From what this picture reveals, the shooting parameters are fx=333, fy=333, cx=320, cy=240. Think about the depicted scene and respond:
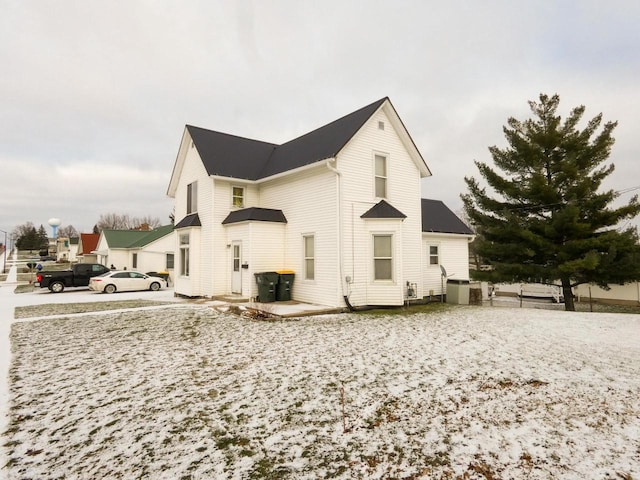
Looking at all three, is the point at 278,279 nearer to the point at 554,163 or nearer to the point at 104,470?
the point at 104,470

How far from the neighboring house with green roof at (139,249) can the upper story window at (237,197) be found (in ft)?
55.9

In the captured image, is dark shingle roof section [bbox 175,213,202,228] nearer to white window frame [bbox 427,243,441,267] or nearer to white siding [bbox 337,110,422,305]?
white siding [bbox 337,110,422,305]

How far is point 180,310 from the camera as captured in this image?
1285 cm

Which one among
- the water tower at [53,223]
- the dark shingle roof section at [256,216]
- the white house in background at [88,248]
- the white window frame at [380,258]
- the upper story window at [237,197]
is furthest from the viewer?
the water tower at [53,223]

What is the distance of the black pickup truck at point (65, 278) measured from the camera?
21.3 meters

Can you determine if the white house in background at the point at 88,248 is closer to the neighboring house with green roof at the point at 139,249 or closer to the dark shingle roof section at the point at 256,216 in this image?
the neighboring house with green roof at the point at 139,249

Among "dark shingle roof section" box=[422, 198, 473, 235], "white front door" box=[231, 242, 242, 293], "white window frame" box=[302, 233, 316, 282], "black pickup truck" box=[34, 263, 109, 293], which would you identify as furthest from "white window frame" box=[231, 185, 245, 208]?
"black pickup truck" box=[34, 263, 109, 293]

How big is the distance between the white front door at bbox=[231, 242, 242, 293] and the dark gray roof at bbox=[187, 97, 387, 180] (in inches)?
134

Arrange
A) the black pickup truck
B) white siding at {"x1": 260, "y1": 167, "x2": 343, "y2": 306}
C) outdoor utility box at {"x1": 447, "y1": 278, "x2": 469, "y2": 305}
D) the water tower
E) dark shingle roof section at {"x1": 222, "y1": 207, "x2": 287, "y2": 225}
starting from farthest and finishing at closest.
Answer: the water tower
the black pickup truck
outdoor utility box at {"x1": 447, "y1": 278, "x2": 469, "y2": 305}
dark shingle roof section at {"x1": 222, "y1": 207, "x2": 287, "y2": 225}
white siding at {"x1": 260, "y1": 167, "x2": 343, "y2": 306}

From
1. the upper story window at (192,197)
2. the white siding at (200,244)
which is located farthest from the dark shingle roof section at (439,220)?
the upper story window at (192,197)

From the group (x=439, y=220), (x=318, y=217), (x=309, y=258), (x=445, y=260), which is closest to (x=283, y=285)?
(x=309, y=258)

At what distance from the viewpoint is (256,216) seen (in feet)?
47.5

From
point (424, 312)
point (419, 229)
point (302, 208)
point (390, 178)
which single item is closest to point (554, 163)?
point (419, 229)

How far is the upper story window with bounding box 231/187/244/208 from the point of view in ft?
53.7
